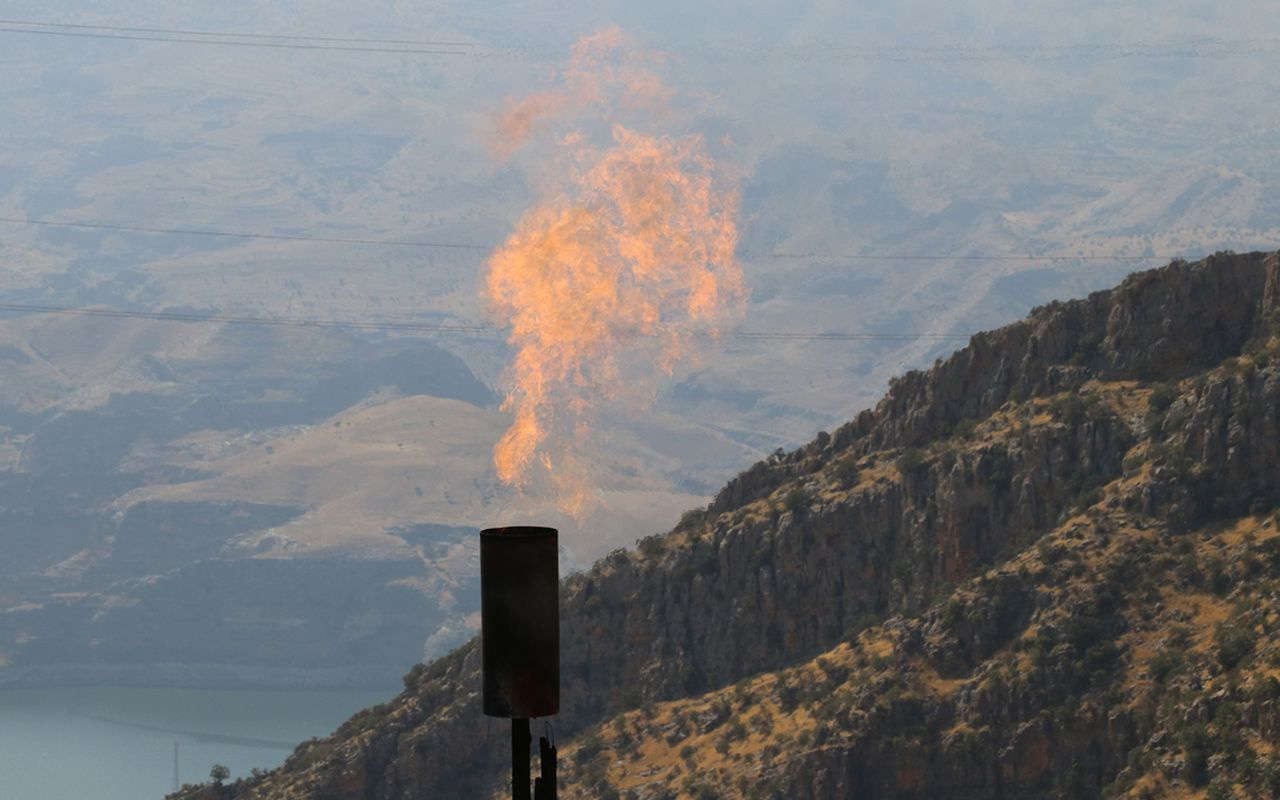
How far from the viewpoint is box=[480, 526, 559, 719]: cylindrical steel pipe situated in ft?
66.2

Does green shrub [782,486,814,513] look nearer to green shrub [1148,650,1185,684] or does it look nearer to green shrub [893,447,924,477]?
green shrub [893,447,924,477]

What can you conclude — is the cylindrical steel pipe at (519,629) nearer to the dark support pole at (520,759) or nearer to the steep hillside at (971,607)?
the dark support pole at (520,759)

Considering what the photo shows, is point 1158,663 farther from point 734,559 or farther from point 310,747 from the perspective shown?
point 310,747

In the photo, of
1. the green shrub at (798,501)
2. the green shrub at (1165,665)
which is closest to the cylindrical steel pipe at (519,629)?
the green shrub at (1165,665)

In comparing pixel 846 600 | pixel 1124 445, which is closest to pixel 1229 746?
pixel 1124 445

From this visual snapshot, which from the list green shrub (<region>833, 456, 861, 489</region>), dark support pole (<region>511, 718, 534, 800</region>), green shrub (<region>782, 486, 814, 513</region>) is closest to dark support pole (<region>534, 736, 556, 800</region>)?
dark support pole (<region>511, 718, 534, 800</region>)

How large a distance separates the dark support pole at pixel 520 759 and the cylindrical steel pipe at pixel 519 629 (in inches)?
7.0

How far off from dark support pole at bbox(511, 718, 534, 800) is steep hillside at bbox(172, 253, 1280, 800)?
223ft

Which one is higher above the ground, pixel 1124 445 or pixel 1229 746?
pixel 1124 445

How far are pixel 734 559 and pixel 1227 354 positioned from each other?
26.3m

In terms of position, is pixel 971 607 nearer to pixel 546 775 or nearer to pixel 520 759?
pixel 520 759

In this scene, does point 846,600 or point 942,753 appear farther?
point 846,600

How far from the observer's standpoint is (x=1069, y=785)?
9538 centimetres

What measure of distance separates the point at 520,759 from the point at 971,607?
85.5 metres
